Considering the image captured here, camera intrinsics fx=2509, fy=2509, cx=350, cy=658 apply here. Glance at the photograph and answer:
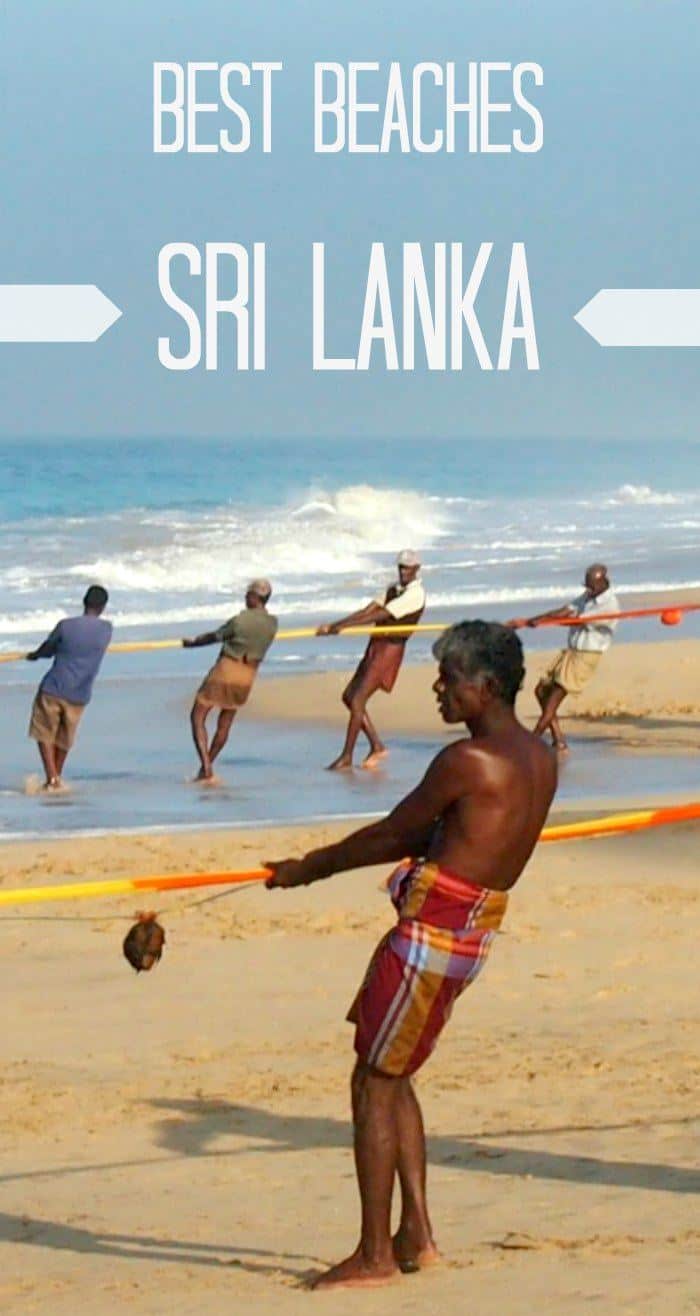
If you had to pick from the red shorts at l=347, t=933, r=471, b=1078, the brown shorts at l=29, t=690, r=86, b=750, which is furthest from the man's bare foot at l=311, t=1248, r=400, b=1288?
the brown shorts at l=29, t=690, r=86, b=750

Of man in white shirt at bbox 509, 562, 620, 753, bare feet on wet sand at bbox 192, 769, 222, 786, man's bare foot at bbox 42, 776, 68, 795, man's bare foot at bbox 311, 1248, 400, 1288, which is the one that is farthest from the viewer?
man in white shirt at bbox 509, 562, 620, 753

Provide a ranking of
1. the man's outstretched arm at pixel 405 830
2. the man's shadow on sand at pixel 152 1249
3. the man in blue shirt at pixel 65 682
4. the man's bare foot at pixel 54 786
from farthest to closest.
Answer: the man in blue shirt at pixel 65 682
the man's bare foot at pixel 54 786
the man's shadow on sand at pixel 152 1249
the man's outstretched arm at pixel 405 830

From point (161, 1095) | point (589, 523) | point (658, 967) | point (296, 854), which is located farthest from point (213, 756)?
point (589, 523)

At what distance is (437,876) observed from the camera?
18.2 ft

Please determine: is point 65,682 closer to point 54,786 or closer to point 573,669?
point 54,786

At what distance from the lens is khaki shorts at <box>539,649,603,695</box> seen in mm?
16469

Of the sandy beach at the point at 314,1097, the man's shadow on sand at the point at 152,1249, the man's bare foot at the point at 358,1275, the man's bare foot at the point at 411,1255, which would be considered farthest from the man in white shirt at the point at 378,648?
the man's bare foot at the point at 358,1275

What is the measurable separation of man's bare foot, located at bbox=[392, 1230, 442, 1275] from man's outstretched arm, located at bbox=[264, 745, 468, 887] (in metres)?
0.90

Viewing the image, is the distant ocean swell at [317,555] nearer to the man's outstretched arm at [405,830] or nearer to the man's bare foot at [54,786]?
the man's bare foot at [54,786]

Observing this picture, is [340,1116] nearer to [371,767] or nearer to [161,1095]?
[161,1095]

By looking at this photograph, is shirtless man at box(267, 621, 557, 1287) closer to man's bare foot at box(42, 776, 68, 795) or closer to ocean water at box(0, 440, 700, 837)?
ocean water at box(0, 440, 700, 837)

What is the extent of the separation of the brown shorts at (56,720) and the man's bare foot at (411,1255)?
9.96 m

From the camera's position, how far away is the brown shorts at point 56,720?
15.6 metres

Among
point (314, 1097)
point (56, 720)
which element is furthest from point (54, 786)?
point (314, 1097)
